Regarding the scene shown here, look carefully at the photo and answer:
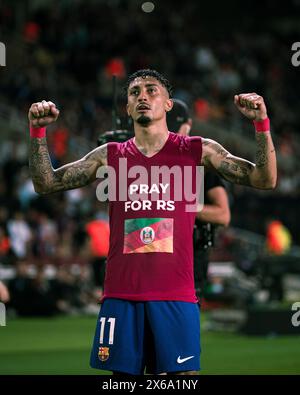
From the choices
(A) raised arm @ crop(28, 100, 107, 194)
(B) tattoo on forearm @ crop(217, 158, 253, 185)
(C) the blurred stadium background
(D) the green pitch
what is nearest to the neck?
(A) raised arm @ crop(28, 100, 107, 194)

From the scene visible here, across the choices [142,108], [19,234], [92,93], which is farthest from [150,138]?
[92,93]

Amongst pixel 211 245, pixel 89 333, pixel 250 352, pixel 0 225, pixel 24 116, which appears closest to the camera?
pixel 211 245

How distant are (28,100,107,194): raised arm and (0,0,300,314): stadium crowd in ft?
34.9

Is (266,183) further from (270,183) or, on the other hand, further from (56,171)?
(56,171)

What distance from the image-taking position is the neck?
5809mm

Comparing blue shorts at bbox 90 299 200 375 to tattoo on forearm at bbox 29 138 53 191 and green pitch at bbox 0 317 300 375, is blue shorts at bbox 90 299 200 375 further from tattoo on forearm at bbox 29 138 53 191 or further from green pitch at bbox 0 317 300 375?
green pitch at bbox 0 317 300 375

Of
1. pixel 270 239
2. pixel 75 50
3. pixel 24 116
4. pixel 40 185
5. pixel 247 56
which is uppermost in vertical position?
pixel 247 56

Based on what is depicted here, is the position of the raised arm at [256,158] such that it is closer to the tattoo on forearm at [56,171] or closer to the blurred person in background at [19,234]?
the tattoo on forearm at [56,171]

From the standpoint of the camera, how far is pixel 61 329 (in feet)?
49.7

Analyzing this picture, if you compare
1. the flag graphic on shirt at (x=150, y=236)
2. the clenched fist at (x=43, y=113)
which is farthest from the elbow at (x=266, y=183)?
the clenched fist at (x=43, y=113)

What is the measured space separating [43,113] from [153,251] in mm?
985

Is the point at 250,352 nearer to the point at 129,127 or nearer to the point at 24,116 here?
the point at 129,127

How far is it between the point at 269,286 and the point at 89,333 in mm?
4538

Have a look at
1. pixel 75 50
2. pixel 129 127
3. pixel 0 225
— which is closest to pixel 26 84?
pixel 75 50
